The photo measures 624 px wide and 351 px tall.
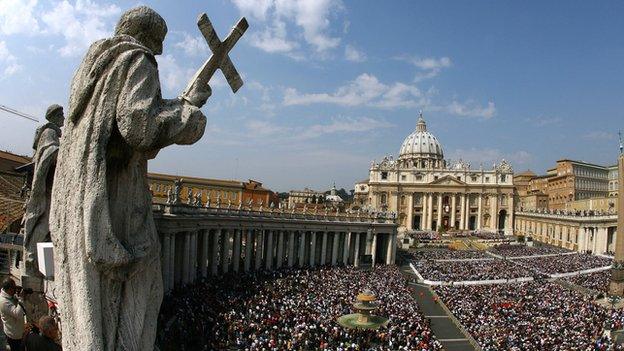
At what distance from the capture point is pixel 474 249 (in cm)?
7188

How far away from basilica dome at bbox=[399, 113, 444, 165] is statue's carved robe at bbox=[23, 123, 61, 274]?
141 m

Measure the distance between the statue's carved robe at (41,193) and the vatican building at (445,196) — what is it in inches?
4314

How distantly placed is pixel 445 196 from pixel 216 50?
118126mm

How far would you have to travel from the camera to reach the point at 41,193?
5.31 meters

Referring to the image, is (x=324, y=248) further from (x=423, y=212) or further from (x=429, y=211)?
(x=423, y=212)

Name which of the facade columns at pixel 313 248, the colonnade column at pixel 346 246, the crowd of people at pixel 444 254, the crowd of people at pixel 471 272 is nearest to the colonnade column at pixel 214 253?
the facade columns at pixel 313 248

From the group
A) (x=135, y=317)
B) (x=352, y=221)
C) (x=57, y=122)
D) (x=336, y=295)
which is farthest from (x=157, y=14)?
(x=352, y=221)

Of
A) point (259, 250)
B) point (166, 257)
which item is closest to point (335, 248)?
point (259, 250)

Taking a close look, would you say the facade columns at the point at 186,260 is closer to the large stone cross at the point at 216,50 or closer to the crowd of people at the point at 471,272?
the crowd of people at the point at 471,272

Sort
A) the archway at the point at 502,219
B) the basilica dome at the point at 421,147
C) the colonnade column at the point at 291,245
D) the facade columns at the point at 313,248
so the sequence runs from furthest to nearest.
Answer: the basilica dome at the point at 421,147
the archway at the point at 502,219
the facade columns at the point at 313,248
the colonnade column at the point at 291,245

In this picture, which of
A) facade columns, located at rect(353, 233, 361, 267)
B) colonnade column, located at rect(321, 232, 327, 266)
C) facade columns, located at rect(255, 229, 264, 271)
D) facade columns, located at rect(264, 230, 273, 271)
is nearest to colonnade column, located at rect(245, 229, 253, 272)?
facade columns, located at rect(255, 229, 264, 271)

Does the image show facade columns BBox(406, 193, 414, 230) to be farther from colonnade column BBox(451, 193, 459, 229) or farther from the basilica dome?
the basilica dome

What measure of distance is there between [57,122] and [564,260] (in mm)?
59513

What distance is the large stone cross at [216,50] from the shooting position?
3691mm
